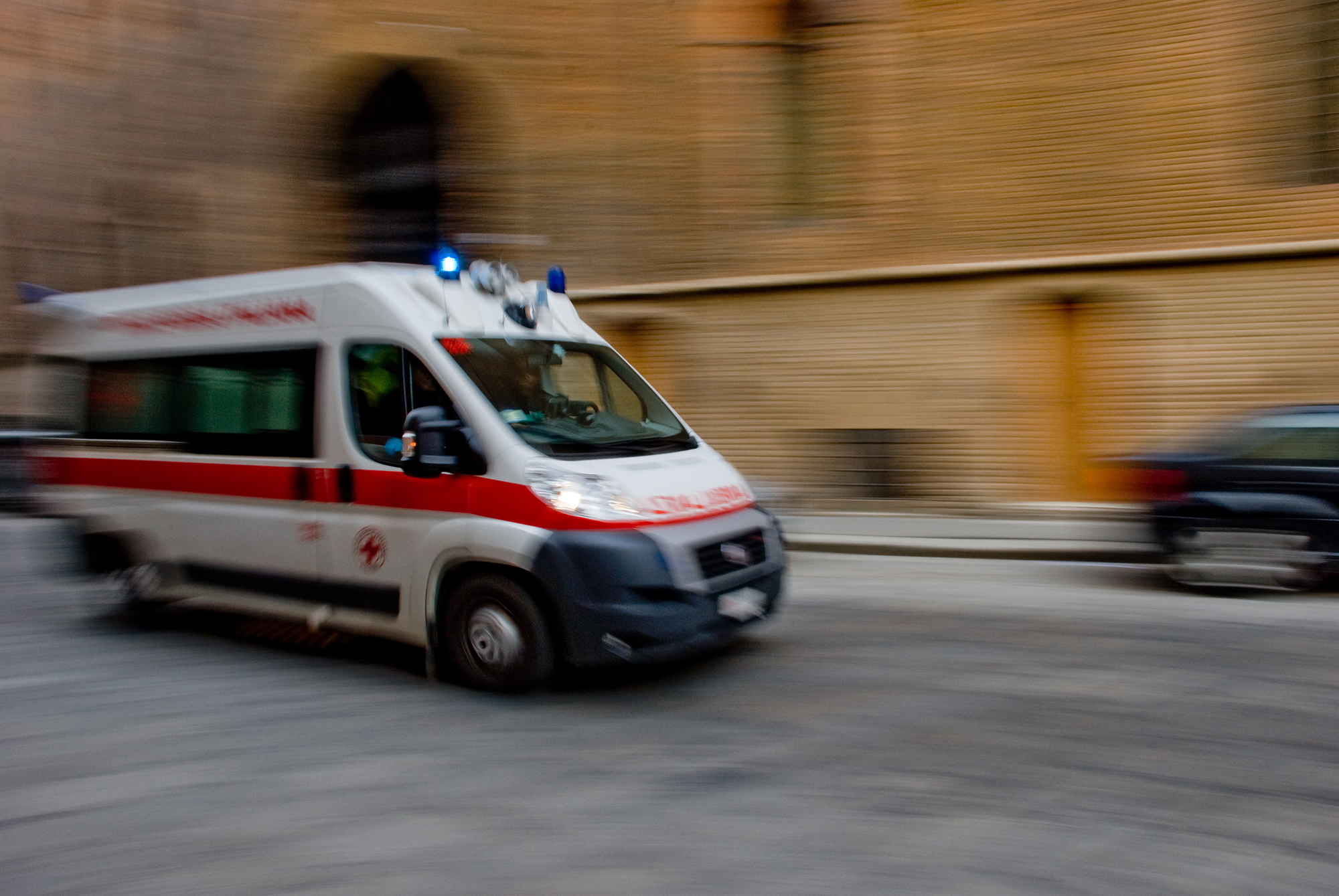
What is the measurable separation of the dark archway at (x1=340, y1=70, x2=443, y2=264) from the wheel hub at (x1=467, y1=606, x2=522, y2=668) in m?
11.0

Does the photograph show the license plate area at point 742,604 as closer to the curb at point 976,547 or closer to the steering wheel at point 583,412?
the steering wheel at point 583,412

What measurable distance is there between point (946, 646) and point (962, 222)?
22.8 feet

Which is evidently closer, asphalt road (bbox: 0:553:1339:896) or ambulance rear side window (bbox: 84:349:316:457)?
asphalt road (bbox: 0:553:1339:896)

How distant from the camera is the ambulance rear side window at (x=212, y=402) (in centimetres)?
604

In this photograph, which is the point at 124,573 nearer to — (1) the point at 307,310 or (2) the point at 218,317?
(2) the point at 218,317

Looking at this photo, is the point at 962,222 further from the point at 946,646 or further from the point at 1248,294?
the point at 946,646

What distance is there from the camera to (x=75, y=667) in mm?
6289

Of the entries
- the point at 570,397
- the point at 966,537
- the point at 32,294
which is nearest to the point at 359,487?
the point at 570,397

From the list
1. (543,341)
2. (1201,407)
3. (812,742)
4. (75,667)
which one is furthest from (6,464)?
(1201,407)

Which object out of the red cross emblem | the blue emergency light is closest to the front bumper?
the red cross emblem

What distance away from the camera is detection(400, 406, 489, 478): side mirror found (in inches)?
208

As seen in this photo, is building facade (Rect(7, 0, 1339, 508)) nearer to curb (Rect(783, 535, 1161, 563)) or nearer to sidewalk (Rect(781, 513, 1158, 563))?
sidewalk (Rect(781, 513, 1158, 563))

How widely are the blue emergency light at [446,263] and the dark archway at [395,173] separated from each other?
9.97m

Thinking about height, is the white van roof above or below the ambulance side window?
above
